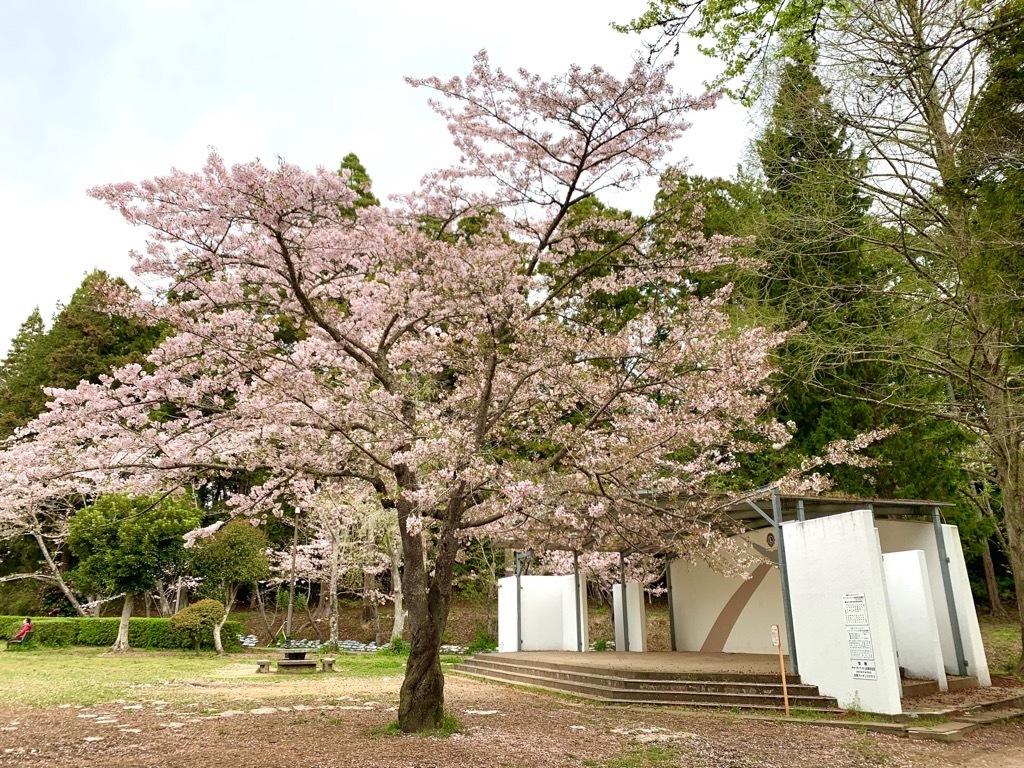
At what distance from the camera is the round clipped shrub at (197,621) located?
54.4 ft

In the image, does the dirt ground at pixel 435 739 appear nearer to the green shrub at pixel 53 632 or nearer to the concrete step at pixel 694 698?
the concrete step at pixel 694 698

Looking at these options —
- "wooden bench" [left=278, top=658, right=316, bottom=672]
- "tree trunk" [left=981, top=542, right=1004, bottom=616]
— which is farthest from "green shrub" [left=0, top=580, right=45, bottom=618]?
"tree trunk" [left=981, top=542, right=1004, bottom=616]

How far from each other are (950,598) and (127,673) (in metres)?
14.1

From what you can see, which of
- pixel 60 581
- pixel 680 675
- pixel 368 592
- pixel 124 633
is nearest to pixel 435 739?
pixel 680 675

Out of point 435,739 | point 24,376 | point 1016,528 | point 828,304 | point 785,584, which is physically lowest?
point 435,739

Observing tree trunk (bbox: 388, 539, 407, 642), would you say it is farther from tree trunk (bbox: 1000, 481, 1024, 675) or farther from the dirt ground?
tree trunk (bbox: 1000, 481, 1024, 675)

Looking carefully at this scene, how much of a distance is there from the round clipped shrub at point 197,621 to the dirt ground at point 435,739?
8.50 metres

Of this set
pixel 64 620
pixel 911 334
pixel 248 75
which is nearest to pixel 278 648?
pixel 64 620

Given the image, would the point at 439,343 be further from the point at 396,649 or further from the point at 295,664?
the point at 396,649

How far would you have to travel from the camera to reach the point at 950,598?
10.1 m

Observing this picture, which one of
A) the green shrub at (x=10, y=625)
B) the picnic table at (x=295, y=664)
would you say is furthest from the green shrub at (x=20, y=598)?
the picnic table at (x=295, y=664)

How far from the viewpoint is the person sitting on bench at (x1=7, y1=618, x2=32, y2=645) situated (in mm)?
16859

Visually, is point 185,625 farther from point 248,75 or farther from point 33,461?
point 248,75

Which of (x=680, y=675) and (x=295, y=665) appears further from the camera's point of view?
(x=295, y=665)
